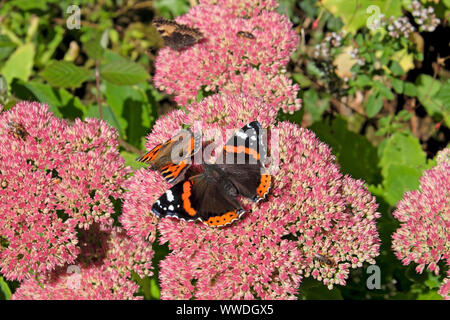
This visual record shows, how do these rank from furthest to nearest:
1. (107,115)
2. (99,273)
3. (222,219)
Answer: (107,115)
(99,273)
(222,219)

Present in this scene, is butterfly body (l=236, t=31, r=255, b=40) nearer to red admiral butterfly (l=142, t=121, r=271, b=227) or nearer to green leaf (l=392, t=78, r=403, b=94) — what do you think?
red admiral butterfly (l=142, t=121, r=271, b=227)

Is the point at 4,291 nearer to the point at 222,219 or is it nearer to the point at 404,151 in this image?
the point at 222,219

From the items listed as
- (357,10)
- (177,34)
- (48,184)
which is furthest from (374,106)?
(48,184)

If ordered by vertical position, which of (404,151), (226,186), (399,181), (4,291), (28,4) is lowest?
(4,291)

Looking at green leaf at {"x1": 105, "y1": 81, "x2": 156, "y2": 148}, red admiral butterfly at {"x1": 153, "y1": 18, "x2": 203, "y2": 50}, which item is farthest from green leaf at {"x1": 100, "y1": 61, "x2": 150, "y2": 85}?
green leaf at {"x1": 105, "y1": 81, "x2": 156, "y2": 148}
